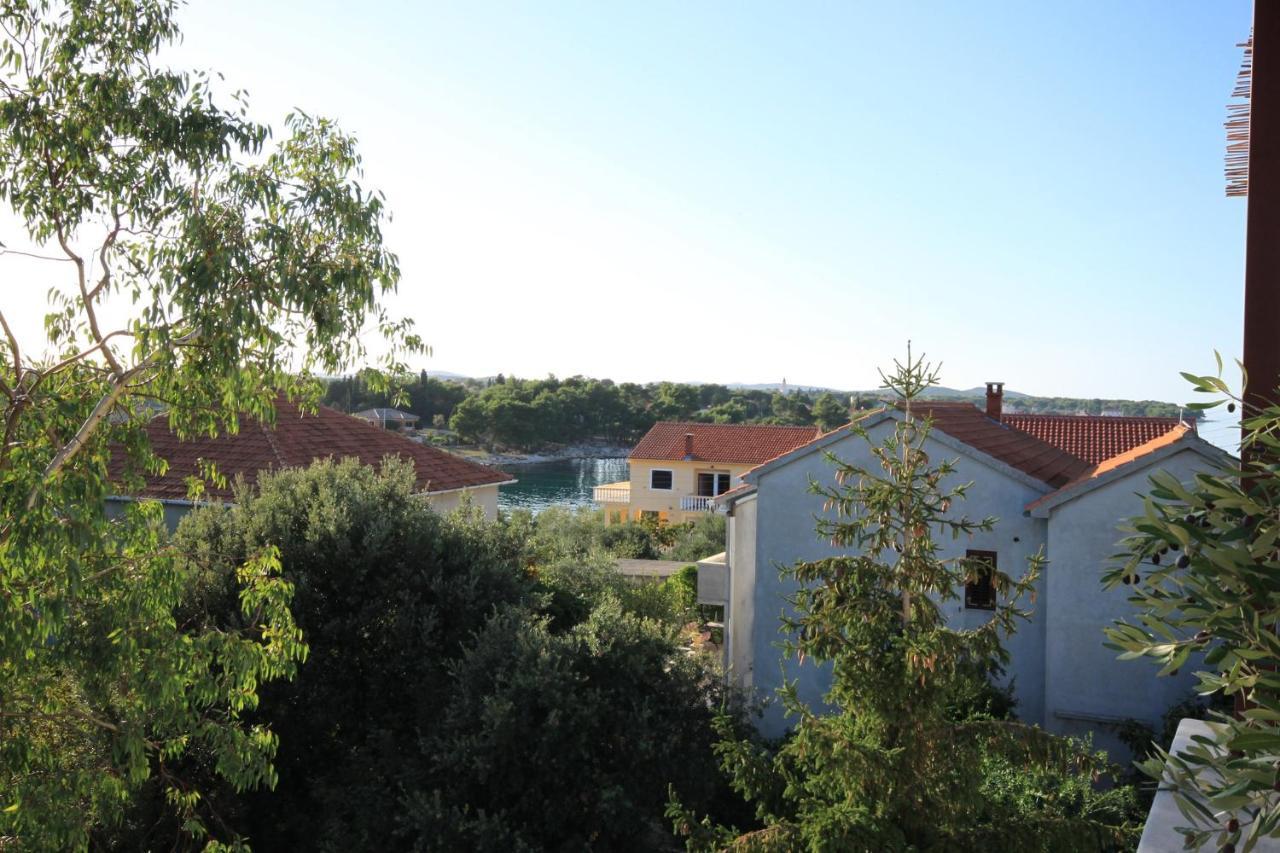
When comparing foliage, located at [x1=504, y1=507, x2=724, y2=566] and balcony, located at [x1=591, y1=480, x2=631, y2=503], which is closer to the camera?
foliage, located at [x1=504, y1=507, x2=724, y2=566]

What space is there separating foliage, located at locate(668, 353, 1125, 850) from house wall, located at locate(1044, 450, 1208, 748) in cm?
759

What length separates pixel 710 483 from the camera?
42531 mm

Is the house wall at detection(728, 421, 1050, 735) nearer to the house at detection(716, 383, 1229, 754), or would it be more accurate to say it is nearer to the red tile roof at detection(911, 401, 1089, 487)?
the house at detection(716, 383, 1229, 754)

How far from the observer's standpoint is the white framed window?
42562 millimetres

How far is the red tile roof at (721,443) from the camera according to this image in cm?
4156

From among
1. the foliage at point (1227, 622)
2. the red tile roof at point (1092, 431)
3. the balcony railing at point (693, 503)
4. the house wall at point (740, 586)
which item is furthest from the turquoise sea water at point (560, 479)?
the foliage at point (1227, 622)

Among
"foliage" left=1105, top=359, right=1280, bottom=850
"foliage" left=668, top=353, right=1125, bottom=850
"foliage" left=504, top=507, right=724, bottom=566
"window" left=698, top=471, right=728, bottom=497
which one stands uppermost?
"foliage" left=1105, top=359, right=1280, bottom=850

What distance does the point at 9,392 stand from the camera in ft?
20.1

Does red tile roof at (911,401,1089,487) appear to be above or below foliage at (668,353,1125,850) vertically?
above

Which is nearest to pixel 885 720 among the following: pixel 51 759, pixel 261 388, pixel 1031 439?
pixel 261 388

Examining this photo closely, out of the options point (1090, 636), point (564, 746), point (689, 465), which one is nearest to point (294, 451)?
point (564, 746)

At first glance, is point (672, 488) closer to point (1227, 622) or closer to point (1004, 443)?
point (1004, 443)

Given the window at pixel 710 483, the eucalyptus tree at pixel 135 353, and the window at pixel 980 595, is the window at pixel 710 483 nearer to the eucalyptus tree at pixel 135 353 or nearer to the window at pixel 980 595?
the window at pixel 980 595

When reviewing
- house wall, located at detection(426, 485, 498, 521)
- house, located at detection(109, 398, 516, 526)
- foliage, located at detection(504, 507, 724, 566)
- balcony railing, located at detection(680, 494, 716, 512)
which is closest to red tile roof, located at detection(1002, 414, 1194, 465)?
foliage, located at detection(504, 507, 724, 566)
